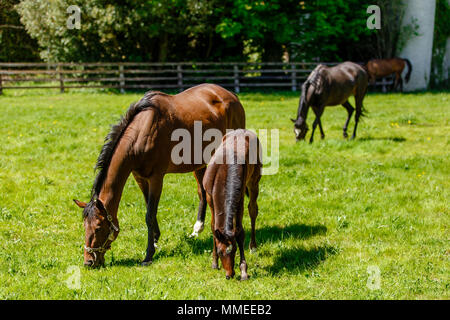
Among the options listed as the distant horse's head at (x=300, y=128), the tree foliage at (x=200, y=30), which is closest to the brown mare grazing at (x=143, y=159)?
the distant horse's head at (x=300, y=128)

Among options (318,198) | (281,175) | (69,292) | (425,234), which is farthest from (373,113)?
(69,292)

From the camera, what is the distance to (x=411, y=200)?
25.0 feet

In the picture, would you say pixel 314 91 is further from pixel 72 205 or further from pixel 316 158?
pixel 72 205

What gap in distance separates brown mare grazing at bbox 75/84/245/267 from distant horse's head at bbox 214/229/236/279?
1138 mm

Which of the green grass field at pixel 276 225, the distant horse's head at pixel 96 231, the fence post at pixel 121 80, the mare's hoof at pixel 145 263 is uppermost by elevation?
the fence post at pixel 121 80

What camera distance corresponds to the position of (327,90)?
39.6ft

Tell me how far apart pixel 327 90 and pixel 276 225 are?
623 cm

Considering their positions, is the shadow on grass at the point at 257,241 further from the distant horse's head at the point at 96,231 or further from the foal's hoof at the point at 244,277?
the foal's hoof at the point at 244,277

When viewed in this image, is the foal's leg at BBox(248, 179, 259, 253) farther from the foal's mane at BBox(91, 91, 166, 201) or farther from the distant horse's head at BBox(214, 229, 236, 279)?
the foal's mane at BBox(91, 91, 166, 201)

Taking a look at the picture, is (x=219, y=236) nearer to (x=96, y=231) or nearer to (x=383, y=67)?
(x=96, y=231)

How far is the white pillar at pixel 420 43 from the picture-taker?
934 inches

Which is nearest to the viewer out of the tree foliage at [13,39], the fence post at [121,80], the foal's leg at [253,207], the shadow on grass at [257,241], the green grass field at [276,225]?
the green grass field at [276,225]

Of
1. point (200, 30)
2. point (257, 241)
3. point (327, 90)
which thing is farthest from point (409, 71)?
point (257, 241)

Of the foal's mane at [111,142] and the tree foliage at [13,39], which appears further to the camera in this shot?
the tree foliage at [13,39]
